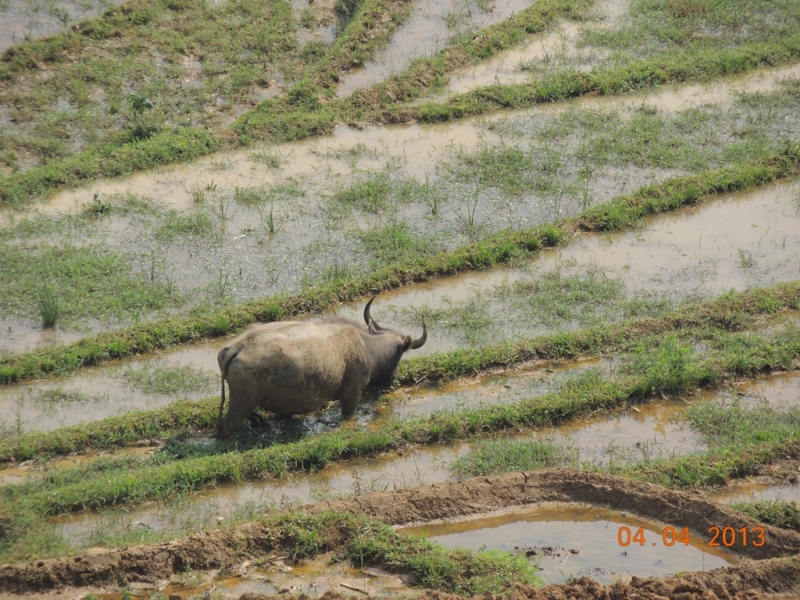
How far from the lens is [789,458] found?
803 cm

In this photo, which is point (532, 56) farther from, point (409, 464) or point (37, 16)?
point (409, 464)

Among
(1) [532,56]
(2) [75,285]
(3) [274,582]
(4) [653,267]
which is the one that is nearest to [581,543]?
(3) [274,582]

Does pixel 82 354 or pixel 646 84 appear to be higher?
pixel 646 84

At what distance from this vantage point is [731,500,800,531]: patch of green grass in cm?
721

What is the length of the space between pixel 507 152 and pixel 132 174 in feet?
16.3

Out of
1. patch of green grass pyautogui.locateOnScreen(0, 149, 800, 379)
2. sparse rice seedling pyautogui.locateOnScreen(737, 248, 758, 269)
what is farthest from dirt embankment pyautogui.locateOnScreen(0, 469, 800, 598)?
sparse rice seedling pyautogui.locateOnScreen(737, 248, 758, 269)

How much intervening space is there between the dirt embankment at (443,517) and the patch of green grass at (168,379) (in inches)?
85.7

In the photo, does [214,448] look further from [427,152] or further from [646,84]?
[646,84]

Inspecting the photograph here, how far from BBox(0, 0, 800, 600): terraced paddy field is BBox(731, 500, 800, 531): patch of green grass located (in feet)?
0.07

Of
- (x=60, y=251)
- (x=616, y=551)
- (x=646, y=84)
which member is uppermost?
(x=646, y=84)

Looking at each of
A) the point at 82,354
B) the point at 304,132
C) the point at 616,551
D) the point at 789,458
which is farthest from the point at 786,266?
the point at 82,354

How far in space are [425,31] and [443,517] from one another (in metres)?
11.1

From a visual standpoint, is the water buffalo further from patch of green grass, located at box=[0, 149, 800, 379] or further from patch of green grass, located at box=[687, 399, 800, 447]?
patch of green grass, located at box=[687, 399, 800, 447]
